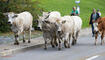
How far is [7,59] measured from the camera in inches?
656

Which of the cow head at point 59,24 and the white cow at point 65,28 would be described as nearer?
the cow head at point 59,24

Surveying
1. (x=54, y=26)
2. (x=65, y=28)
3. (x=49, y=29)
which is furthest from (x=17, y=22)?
(x=65, y=28)

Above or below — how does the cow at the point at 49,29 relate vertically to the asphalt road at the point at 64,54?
above

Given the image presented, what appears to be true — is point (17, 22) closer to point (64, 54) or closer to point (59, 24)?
point (59, 24)

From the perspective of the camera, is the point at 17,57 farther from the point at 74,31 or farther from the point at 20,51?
the point at 74,31

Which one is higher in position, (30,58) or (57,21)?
(57,21)

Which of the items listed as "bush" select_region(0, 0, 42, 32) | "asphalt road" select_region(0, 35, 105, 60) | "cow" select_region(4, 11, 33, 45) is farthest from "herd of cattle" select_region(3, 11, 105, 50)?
"bush" select_region(0, 0, 42, 32)

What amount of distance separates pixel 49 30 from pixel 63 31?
2.39ft

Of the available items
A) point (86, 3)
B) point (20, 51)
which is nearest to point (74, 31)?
point (20, 51)

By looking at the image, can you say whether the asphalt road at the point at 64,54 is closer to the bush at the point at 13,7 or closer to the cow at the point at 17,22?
the cow at the point at 17,22

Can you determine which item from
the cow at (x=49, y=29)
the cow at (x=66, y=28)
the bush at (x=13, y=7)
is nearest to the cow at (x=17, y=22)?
the cow at (x=49, y=29)

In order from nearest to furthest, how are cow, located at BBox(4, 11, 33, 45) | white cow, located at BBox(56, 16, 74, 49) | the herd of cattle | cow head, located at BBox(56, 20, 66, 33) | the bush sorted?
cow head, located at BBox(56, 20, 66, 33) < white cow, located at BBox(56, 16, 74, 49) < the herd of cattle < cow, located at BBox(4, 11, 33, 45) < the bush

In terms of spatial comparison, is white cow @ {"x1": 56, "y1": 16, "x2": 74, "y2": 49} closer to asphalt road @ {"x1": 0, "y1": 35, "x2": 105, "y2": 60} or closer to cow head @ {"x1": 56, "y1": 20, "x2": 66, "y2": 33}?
cow head @ {"x1": 56, "y1": 20, "x2": 66, "y2": 33}

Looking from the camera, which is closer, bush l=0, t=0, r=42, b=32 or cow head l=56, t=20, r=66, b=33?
cow head l=56, t=20, r=66, b=33
